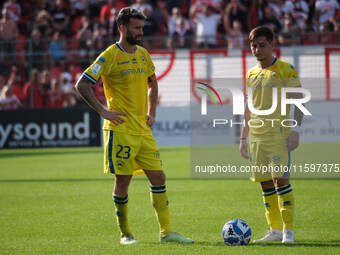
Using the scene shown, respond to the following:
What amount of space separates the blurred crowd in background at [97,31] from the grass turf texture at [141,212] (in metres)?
5.04

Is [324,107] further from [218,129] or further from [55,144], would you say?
[55,144]

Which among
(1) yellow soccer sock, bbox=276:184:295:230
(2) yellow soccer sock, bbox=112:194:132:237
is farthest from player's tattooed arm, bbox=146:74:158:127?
(1) yellow soccer sock, bbox=276:184:295:230

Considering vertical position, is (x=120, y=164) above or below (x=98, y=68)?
below

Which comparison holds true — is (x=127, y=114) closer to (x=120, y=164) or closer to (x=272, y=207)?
(x=120, y=164)

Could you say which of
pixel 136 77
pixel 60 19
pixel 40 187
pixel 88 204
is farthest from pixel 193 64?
pixel 136 77

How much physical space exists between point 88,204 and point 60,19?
45.9 feet

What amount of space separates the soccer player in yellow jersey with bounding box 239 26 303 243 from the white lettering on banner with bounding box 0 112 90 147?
12.4m

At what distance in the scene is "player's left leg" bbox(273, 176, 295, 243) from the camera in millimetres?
6473

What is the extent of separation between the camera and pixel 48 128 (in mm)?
18672

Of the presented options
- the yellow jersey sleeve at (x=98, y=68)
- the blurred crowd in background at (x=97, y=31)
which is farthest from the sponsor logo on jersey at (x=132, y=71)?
the blurred crowd in background at (x=97, y=31)

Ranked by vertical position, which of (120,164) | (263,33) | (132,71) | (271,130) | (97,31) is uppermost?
(97,31)

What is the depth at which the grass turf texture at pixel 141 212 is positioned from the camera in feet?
21.4

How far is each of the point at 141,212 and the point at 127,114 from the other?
8.68 ft

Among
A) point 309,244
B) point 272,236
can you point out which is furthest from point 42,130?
point 309,244
